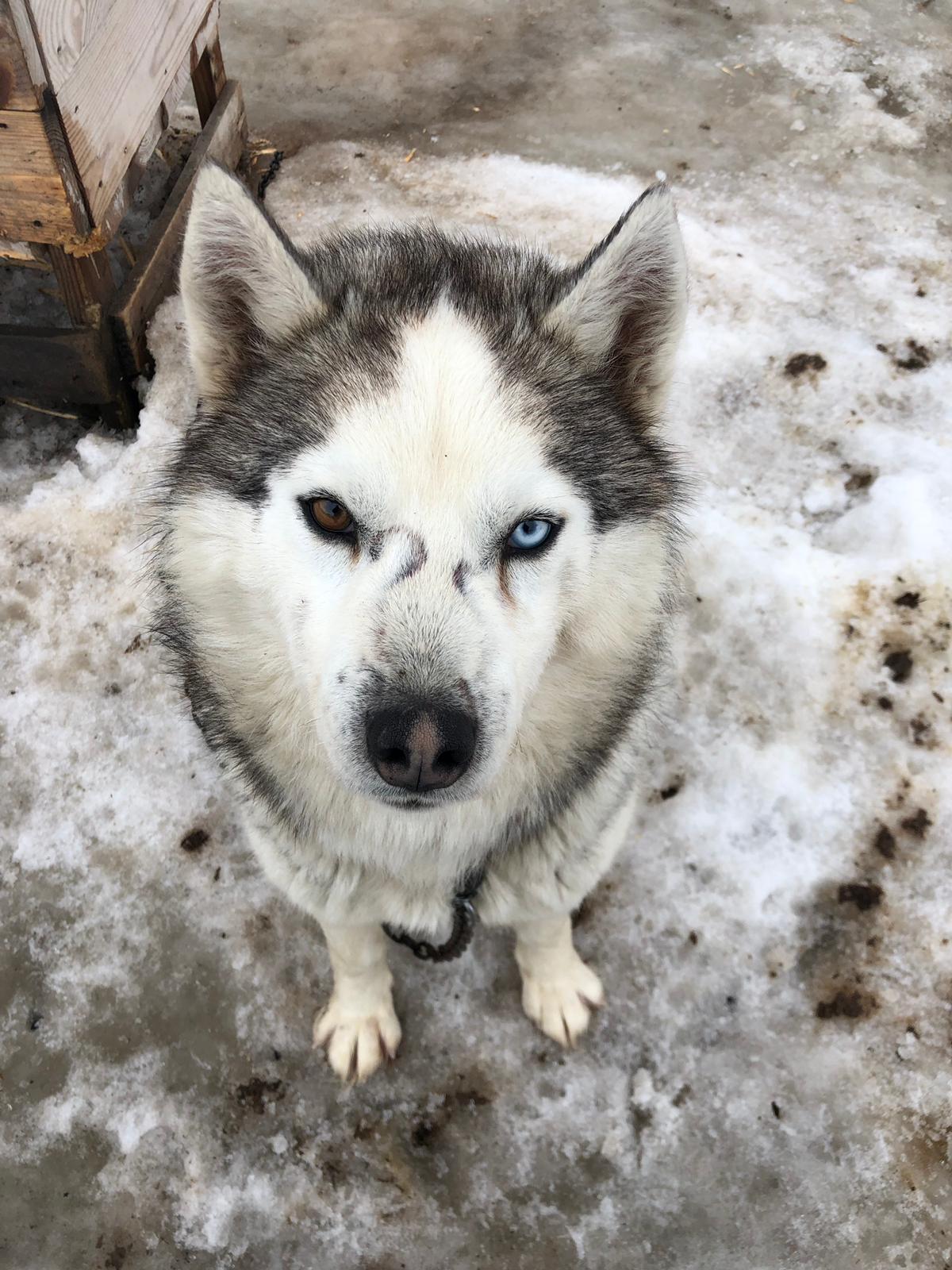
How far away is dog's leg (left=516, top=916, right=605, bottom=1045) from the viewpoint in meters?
2.62

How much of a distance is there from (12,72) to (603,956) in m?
3.50

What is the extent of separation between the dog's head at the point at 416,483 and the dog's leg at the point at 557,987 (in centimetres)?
87

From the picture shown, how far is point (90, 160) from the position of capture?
3.17m

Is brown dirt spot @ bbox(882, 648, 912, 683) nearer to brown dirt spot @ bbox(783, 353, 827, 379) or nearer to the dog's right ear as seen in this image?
brown dirt spot @ bbox(783, 353, 827, 379)

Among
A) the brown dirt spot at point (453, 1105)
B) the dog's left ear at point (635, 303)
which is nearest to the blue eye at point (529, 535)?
the dog's left ear at point (635, 303)

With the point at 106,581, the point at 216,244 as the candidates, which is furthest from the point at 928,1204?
the point at 106,581

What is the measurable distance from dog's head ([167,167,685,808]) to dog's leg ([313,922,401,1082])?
2.92 feet

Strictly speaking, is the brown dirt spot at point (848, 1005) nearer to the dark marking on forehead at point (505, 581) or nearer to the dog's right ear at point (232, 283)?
the dark marking on forehead at point (505, 581)

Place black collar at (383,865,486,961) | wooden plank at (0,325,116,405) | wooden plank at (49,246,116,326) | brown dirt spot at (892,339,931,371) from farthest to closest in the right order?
brown dirt spot at (892,339,931,371) < wooden plank at (0,325,116,405) < wooden plank at (49,246,116,326) < black collar at (383,865,486,961)

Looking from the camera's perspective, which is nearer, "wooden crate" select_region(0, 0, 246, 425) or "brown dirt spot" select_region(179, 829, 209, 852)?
"wooden crate" select_region(0, 0, 246, 425)

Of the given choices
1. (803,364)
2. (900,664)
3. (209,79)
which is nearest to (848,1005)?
→ (900,664)

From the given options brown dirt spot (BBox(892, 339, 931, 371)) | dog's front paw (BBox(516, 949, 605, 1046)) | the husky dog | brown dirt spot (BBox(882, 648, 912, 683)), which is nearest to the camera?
the husky dog

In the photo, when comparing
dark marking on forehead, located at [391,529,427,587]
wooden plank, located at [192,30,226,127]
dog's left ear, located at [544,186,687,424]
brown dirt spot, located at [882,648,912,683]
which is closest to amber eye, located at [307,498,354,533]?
dark marking on forehead, located at [391,529,427,587]

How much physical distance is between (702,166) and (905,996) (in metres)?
4.45
